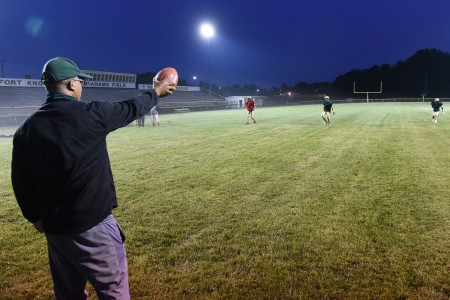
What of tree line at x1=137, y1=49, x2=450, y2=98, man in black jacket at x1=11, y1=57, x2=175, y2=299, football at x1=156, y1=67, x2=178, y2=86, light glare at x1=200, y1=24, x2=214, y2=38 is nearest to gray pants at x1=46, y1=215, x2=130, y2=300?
man in black jacket at x1=11, y1=57, x2=175, y2=299

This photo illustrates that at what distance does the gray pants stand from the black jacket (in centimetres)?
8

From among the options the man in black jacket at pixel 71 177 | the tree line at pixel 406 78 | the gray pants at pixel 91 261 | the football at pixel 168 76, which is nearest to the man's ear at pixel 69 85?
the man in black jacket at pixel 71 177

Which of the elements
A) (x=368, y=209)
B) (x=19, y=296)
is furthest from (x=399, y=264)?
(x=19, y=296)

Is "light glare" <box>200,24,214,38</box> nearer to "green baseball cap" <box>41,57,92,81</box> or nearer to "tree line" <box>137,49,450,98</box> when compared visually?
"green baseball cap" <box>41,57,92,81</box>

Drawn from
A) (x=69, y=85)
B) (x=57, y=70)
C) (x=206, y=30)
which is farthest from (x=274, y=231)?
(x=206, y=30)

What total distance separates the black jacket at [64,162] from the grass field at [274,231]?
1.74 meters

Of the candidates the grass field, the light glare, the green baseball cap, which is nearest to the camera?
the green baseball cap

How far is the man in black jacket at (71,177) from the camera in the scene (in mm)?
2236

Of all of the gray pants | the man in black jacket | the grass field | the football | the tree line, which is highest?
the tree line

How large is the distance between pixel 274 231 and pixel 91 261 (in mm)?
3425

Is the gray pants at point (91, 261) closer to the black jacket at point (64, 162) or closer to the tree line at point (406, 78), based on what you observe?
the black jacket at point (64, 162)

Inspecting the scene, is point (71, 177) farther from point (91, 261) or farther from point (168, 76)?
point (168, 76)

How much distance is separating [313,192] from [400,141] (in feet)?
30.6

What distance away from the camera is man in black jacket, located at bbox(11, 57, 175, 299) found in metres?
2.24
